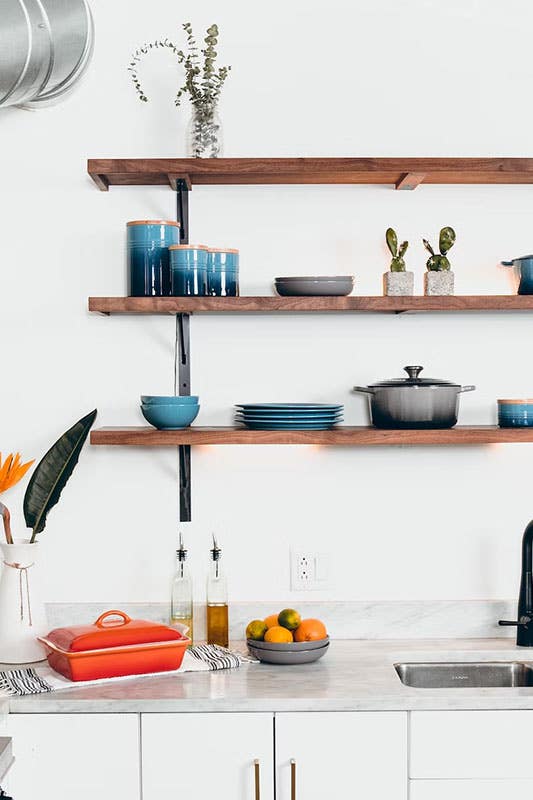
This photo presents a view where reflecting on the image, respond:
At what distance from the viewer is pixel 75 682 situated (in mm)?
2285

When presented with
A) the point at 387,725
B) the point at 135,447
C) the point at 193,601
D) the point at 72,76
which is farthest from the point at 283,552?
the point at 72,76

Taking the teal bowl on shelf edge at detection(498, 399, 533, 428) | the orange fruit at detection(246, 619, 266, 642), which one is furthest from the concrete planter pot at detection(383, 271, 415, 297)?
the orange fruit at detection(246, 619, 266, 642)

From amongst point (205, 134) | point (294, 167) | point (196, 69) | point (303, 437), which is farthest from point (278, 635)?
point (196, 69)

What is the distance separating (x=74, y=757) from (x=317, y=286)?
1238 millimetres

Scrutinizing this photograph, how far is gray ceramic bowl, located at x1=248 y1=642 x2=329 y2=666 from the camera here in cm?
240

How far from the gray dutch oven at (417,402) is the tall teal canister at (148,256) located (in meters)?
0.62

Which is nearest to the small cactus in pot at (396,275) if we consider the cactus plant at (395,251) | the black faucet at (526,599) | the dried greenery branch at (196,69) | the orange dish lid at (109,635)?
the cactus plant at (395,251)

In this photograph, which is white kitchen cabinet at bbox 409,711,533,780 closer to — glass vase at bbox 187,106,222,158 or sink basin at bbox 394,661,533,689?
sink basin at bbox 394,661,533,689

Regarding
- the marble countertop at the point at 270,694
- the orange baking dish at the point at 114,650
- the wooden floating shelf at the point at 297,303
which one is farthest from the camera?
the wooden floating shelf at the point at 297,303

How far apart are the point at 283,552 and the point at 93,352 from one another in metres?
0.76

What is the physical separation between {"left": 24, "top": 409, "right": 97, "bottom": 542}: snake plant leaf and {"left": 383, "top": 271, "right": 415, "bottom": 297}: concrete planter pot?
85 centimetres

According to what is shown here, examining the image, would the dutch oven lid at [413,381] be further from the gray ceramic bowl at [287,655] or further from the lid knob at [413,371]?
the gray ceramic bowl at [287,655]

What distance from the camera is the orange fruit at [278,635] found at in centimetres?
241

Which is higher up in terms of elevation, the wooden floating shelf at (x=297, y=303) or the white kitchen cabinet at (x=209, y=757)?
the wooden floating shelf at (x=297, y=303)
